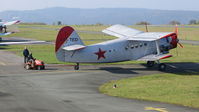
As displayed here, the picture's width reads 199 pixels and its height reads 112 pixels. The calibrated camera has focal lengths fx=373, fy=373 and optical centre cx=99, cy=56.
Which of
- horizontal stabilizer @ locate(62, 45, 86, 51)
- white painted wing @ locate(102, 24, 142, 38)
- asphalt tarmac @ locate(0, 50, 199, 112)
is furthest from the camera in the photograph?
white painted wing @ locate(102, 24, 142, 38)

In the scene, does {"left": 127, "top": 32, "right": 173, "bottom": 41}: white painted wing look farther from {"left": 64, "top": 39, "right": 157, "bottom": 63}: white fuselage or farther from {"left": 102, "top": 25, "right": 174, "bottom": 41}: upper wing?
{"left": 64, "top": 39, "right": 157, "bottom": 63}: white fuselage

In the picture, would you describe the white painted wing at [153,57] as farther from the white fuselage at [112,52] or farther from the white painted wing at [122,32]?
the white painted wing at [122,32]

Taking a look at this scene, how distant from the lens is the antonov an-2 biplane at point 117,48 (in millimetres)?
30531

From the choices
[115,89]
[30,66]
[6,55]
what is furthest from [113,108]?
[6,55]

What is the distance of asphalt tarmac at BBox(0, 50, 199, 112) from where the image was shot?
17688mm

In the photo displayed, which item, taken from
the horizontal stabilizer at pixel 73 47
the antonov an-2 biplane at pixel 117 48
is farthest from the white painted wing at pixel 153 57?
the horizontal stabilizer at pixel 73 47

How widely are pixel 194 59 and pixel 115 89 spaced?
1835 cm

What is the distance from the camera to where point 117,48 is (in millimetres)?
32094

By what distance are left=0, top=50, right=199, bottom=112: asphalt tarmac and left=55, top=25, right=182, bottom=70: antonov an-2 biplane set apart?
1.07 m

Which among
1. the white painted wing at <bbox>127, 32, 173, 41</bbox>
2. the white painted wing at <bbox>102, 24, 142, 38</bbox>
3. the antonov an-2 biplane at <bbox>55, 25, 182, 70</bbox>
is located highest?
the white painted wing at <bbox>102, 24, 142, 38</bbox>

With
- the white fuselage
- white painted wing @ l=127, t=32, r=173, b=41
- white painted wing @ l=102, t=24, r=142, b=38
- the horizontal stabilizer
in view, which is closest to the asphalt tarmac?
the white fuselage

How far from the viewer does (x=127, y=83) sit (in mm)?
25672

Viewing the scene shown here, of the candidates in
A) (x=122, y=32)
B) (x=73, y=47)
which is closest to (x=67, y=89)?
(x=73, y=47)

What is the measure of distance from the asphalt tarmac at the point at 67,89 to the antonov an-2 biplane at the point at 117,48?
1.07 metres
